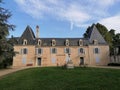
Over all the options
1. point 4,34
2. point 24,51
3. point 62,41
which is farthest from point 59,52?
point 4,34

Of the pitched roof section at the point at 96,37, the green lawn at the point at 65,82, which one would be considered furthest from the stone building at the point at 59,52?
→ the green lawn at the point at 65,82

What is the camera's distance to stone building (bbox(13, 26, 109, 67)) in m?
40.2

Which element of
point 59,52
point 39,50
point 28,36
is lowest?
point 59,52

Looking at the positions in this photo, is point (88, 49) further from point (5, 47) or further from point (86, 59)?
point (5, 47)

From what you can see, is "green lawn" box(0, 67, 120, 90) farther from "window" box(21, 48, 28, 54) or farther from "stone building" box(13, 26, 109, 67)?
"window" box(21, 48, 28, 54)

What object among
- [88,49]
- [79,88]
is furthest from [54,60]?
[79,88]

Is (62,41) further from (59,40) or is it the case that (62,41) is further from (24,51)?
(24,51)

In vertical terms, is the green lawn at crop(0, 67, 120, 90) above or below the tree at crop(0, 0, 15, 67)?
below

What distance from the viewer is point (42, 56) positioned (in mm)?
40531

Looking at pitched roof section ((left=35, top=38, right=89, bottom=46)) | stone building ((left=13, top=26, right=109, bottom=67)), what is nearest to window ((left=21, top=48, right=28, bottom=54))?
stone building ((left=13, top=26, right=109, bottom=67))

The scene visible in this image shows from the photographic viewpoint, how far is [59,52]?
41000mm

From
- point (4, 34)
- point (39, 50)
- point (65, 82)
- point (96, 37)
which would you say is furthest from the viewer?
point (96, 37)

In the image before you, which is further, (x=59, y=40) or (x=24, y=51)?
(x=59, y=40)

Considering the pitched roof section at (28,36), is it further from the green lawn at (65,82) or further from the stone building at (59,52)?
the green lawn at (65,82)
